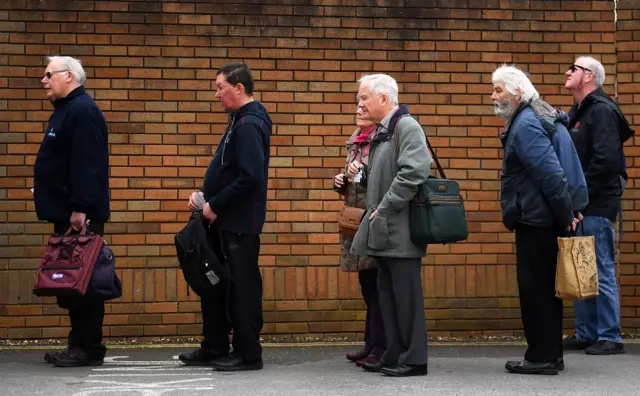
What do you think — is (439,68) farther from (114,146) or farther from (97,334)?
(97,334)

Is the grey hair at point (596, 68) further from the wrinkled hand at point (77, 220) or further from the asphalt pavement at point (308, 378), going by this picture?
the wrinkled hand at point (77, 220)

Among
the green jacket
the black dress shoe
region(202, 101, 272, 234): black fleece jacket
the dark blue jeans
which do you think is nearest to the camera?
the green jacket

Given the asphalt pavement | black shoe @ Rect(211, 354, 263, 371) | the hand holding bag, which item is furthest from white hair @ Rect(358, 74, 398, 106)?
black shoe @ Rect(211, 354, 263, 371)

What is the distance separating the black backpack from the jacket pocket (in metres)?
0.95

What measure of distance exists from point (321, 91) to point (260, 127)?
1938 millimetres

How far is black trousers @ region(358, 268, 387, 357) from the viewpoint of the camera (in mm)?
7812

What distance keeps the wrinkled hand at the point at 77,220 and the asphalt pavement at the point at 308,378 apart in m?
0.91

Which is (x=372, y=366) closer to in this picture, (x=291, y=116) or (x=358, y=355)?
(x=358, y=355)

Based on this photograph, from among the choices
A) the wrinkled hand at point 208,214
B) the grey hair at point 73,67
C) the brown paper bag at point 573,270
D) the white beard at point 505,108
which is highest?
the grey hair at point 73,67

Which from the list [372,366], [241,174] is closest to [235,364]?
[372,366]

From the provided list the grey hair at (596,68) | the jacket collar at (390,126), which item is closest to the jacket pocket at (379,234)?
the jacket collar at (390,126)

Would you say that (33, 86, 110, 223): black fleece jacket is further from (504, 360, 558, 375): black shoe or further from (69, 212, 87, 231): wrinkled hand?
(504, 360, 558, 375): black shoe

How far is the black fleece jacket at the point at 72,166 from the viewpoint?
762 cm

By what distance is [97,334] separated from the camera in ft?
25.9
